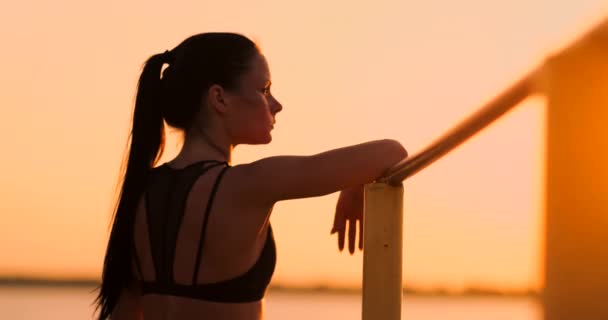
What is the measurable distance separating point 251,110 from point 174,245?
0.25m

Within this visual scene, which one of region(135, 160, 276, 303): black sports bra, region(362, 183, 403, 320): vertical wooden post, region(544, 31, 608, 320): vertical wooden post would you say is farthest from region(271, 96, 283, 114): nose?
region(544, 31, 608, 320): vertical wooden post

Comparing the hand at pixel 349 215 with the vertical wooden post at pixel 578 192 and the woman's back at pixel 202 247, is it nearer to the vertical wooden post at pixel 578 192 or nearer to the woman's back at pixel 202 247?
the woman's back at pixel 202 247

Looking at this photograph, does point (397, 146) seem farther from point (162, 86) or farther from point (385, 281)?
point (162, 86)

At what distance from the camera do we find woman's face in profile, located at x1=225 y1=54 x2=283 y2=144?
186cm

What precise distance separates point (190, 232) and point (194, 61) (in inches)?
11.2

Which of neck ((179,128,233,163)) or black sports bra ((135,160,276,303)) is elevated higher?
neck ((179,128,233,163))

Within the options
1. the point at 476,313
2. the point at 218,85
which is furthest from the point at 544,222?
the point at 476,313

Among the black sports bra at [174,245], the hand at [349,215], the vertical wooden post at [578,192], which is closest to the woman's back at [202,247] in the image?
the black sports bra at [174,245]

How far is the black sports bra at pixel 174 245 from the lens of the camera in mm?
1808

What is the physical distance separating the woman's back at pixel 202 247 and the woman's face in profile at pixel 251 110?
0.07 meters

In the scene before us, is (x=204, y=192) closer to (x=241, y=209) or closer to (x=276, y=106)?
(x=241, y=209)

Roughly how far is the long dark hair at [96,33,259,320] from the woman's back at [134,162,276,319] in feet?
0.15

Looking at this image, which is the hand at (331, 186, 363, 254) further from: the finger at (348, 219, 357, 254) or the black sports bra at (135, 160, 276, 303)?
the black sports bra at (135, 160, 276, 303)

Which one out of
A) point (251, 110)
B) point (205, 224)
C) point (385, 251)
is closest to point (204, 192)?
point (205, 224)
